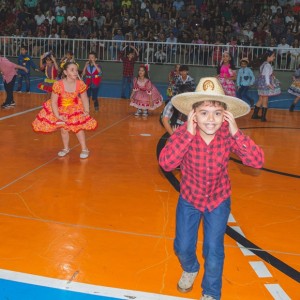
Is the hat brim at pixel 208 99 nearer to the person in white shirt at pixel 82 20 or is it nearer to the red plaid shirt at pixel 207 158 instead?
the red plaid shirt at pixel 207 158

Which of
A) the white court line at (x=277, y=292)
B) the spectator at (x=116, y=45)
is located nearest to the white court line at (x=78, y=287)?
the white court line at (x=277, y=292)

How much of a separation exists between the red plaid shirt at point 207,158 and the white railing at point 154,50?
16877mm

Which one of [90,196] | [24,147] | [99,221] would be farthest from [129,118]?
[99,221]

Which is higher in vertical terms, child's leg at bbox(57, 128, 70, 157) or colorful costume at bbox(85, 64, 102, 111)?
colorful costume at bbox(85, 64, 102, 111)

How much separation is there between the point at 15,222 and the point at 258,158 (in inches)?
107

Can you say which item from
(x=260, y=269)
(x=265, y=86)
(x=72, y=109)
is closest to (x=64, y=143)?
(x=72, y=109)

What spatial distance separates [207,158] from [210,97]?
0.40 m

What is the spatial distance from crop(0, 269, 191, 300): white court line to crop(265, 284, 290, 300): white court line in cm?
70

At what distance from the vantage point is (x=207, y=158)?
333 centimetres

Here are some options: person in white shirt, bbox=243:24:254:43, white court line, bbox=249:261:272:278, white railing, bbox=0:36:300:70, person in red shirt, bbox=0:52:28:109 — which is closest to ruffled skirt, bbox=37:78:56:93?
person in red shirt, bbox=0:52:28:109

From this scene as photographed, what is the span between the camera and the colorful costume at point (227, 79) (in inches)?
466

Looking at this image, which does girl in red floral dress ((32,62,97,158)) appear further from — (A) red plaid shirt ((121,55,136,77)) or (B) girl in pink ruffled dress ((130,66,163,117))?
(A) red plaid shirt ((121,55,136,77))

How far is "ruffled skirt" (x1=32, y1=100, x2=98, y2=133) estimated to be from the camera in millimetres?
7674

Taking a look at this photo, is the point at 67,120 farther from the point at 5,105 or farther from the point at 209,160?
the point at 5,105
